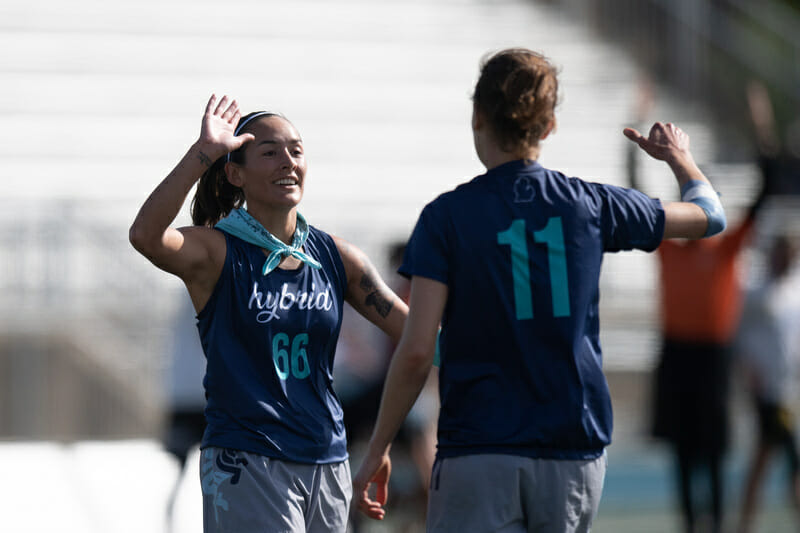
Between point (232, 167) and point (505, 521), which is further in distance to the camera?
point (232, 167)

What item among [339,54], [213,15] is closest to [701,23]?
[339,54]

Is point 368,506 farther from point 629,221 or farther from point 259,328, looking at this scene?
point 629,221

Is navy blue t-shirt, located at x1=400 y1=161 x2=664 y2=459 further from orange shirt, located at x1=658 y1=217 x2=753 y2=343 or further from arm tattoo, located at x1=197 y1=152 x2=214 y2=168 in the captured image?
orange shirt, located at x1=658 y1=217 x2=753 y2=343

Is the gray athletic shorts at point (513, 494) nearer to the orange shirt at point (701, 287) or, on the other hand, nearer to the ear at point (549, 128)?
the ear at point (549, 128)

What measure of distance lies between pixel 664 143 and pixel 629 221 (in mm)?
364

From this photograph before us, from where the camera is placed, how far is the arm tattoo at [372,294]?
12.9ft

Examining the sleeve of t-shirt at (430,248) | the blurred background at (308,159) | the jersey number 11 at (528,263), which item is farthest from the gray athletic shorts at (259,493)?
the blurred background at (308,159)

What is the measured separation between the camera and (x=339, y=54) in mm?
19172

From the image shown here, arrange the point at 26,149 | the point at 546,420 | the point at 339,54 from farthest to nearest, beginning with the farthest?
the point at 339,54
the point at 26,149
the point at 546,420

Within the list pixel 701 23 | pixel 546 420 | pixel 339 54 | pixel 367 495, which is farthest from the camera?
pixel 701 23

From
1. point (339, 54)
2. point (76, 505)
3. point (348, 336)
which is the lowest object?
point (76, 505)

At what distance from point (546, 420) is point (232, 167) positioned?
4.22ft

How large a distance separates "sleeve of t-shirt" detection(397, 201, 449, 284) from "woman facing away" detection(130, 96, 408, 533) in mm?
422

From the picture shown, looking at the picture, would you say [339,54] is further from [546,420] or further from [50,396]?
[546,420]
